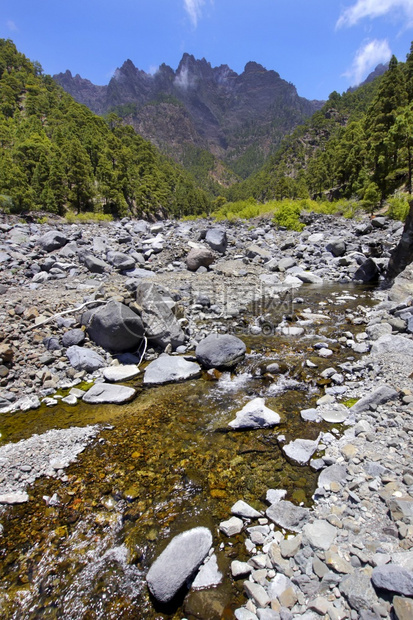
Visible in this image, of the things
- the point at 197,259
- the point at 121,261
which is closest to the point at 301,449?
the point at 121,261

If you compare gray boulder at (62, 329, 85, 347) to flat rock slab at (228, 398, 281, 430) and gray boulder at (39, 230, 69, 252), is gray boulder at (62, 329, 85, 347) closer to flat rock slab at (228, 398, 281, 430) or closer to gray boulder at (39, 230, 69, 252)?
flat rock slab at (228, 398, 281, 430)

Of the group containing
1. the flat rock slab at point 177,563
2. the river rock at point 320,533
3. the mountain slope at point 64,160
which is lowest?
the flat rock slab at point 177,563

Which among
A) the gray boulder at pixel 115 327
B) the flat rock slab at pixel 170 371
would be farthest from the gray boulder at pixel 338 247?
the gray boulder at pixel 115 327

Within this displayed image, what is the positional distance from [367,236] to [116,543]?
72.3ft

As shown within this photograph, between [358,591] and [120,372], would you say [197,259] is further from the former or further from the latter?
[358,591]

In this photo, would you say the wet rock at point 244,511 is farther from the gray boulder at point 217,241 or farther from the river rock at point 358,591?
the gray boulder at point 217,241

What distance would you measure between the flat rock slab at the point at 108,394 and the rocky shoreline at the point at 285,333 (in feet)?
0.28

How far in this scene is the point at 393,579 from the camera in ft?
7.88

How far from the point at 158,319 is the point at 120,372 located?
1.86m

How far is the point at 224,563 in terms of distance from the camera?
315 centimetres

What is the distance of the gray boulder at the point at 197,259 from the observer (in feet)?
52.1

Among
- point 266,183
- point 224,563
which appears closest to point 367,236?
point 224,563

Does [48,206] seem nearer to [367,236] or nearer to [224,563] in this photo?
[367,236]

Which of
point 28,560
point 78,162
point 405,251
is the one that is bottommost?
point 28,560
